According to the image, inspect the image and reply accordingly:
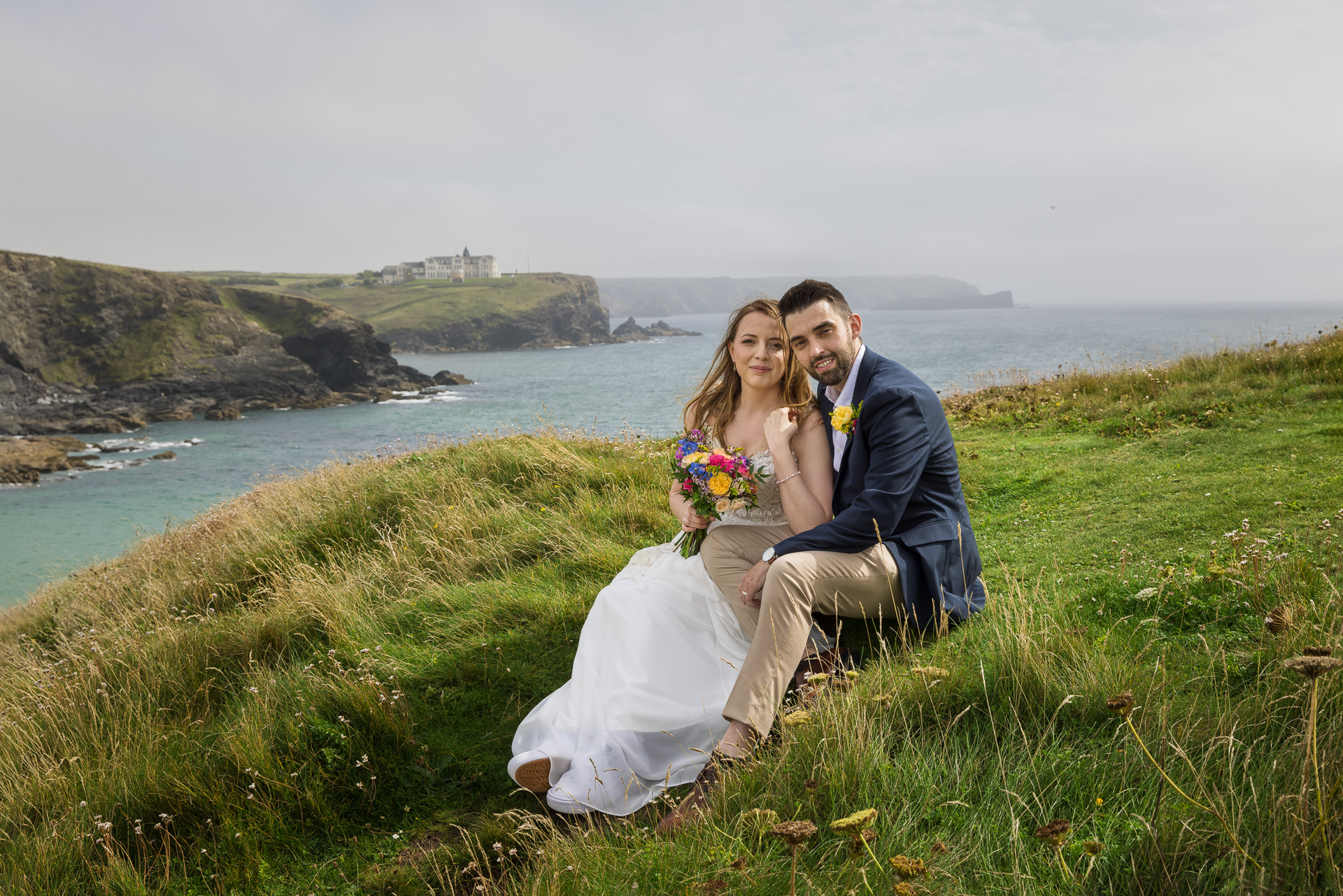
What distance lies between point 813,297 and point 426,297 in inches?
6348

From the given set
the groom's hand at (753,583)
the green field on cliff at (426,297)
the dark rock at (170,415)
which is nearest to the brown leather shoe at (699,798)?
the groom's hand at (753,583)

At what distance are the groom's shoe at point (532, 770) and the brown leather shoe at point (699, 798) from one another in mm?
762

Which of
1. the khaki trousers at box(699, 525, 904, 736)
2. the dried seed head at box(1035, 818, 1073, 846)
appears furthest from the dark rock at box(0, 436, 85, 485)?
the dried seed head at box(1035, 818, 1073, 846)

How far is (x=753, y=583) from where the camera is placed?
13.2 ft

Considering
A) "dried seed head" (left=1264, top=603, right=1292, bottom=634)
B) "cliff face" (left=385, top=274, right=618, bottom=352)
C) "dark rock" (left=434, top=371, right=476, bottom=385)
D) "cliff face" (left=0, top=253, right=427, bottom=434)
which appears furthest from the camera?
"cliff face" (left=385, top=274, right=618, bottom=352)

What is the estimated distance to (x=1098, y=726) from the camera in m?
2.96

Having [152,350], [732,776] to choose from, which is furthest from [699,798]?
[152,350]

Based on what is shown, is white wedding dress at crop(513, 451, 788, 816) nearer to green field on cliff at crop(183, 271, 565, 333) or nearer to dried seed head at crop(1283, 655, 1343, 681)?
dried seed head at crop(1283, 655, 1343, 681)

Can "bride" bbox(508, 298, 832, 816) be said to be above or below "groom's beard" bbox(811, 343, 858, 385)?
below

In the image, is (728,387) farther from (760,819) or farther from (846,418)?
(760,819)

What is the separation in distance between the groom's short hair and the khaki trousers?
139 cm

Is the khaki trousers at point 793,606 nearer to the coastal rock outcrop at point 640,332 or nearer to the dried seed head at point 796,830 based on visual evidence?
the dried seed head at point 796,830

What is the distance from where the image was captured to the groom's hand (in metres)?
4.00

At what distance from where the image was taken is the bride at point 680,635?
3.72 meters
